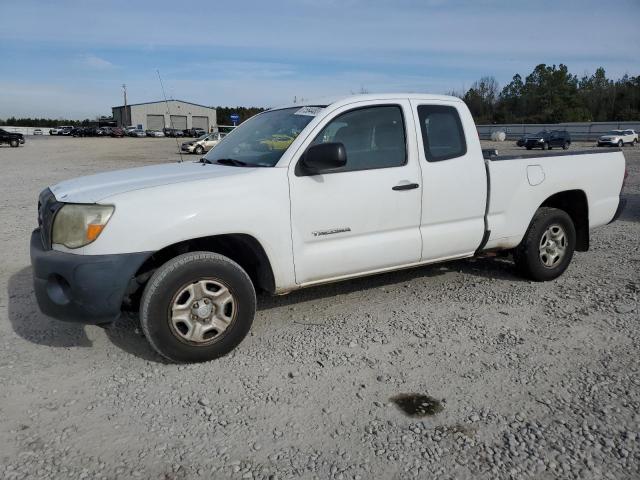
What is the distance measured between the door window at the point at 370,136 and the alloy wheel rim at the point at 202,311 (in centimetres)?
131

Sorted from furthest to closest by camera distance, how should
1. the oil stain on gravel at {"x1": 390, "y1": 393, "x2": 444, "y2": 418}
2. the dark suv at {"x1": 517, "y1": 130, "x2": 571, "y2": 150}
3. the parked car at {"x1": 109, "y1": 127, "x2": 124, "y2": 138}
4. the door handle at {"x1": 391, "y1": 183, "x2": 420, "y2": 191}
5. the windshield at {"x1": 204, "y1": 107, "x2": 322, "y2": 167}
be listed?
the parked car at {"x1": 109, "y1": 127, "x2": 124, "y2": 138} < the dark suv at {"x1": 517, "y1": 130, "x2": 571, "y2": 150} < the door handle at {"x1": 391, "y1": 183, "x2": 420, "y2": 191} < the windshield at {"x1": 204, "y1": 107, "x2": 322, "y2": 167} < the oil stain on gravel at {"x1": 390, "y1": 393, "x2": 444, "y2": 418}

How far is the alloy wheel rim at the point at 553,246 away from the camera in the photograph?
5.22 m

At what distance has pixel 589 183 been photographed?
5.39m

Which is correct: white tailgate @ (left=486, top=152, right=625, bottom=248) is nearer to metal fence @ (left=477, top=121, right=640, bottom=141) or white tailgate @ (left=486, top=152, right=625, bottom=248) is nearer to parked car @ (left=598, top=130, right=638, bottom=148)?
parked car @ (left=598, top=130, right=638, bottom=148)

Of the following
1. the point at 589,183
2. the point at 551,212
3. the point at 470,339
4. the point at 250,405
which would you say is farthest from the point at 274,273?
the point at 589,183

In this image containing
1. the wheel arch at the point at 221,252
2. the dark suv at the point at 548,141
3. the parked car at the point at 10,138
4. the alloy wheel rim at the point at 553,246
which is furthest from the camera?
the dark suv at the point at 548,141

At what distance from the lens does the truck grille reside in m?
3.41

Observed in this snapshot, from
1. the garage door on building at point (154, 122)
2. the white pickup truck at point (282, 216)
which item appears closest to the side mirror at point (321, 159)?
the white pickup truck at point (282, 216)

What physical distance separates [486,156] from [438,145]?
3.07 feet

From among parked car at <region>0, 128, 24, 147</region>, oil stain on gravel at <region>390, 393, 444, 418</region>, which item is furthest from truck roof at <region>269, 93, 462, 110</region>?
parked car at <region>0, 128, 24, 147</region>

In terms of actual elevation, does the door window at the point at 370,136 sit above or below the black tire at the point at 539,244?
above

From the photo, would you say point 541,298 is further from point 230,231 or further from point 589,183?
point 230,231

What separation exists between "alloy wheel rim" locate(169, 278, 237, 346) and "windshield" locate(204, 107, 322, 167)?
39.8 inches

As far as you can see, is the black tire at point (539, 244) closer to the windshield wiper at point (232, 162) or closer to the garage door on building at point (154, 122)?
the windshield wiper at point (232, 162)
